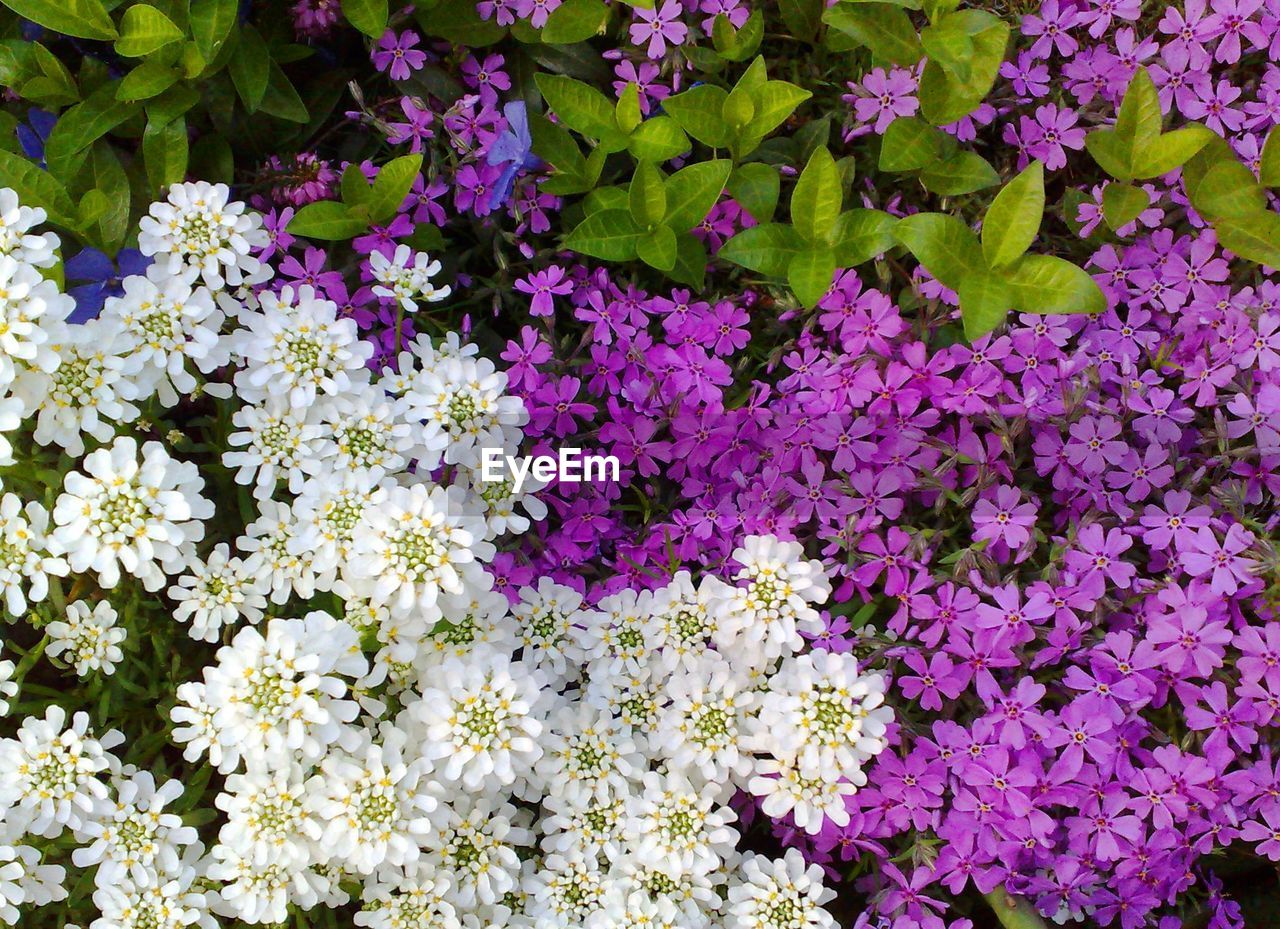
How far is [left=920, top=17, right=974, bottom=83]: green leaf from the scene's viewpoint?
152cm

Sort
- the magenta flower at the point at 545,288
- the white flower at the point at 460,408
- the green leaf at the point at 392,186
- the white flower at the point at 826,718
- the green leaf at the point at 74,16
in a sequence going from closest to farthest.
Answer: the white flower at the point at 826,718 → the white flower at the point at 460,408 → the green leaf at the point at 74,16 → the green leaf at the point at 392,186 → the magenta flower at the point at 545,288

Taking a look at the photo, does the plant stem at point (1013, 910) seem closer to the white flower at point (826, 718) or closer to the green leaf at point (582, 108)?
the white flower at point (826, 718)

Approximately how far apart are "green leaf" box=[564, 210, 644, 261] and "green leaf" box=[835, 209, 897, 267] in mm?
306

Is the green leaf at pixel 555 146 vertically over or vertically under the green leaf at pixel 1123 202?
over

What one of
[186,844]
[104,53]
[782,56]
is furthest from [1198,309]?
[104,53]

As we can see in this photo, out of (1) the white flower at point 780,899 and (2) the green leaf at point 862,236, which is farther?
(2) the green leaf at point 862,236

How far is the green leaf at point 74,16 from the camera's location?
1560mm

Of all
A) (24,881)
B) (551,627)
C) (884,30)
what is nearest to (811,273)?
(884,30)

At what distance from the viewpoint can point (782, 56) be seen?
193 cm

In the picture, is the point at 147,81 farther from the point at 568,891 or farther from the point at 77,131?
the point at 568,891

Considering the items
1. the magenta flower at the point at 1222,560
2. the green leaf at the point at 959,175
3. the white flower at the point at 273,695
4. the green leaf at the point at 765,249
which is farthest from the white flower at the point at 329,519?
the magenta flower at the point at 1222,560

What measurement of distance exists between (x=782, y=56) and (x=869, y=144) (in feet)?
0.76

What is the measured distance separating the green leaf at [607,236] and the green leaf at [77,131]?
28.5 inches

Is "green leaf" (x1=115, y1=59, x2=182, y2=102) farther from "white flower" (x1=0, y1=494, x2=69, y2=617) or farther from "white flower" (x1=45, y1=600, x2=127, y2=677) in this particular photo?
"white flower" (x1=45, y1=600, x2=127, y2=677)
